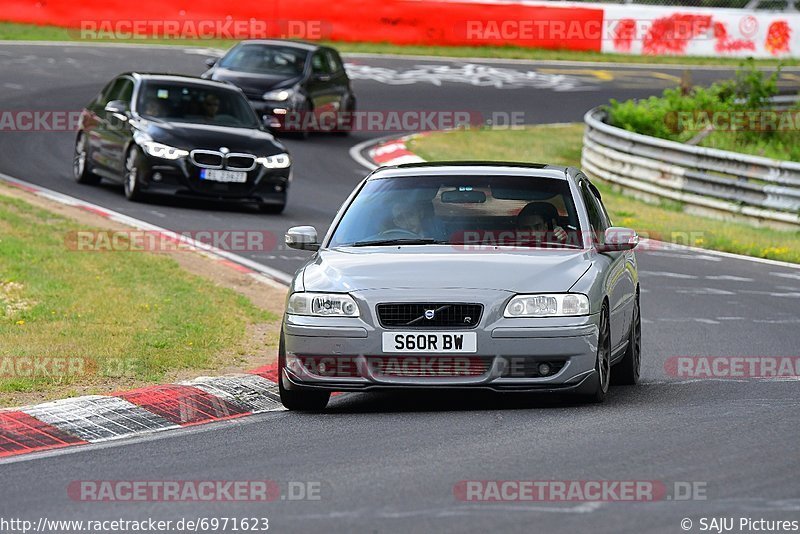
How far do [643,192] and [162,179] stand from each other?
7936mm

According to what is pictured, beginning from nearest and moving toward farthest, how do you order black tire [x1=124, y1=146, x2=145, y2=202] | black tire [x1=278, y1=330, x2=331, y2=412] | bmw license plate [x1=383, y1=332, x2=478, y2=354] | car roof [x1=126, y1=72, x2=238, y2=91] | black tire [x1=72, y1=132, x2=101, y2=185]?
bmw license plate [x1=383, y1=332, x2=478, y2=354], black tire [x1=278, y1=330, x2=331, y2=412], black tire [x1=124, y1=146, x2=145, y2=202], car roof [x1=126, y1=72, x2=238, y2=91], black tire [x1=72, y1=132, x2=101, y2=185]

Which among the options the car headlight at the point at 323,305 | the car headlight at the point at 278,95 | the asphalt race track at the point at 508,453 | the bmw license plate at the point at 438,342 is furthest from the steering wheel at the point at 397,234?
the car headlight at the point at 278,95

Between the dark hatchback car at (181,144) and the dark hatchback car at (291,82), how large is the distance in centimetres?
597

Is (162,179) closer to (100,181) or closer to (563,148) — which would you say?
(100,181)

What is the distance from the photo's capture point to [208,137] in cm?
1998

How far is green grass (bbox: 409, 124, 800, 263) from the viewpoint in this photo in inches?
765

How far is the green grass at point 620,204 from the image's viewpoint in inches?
765

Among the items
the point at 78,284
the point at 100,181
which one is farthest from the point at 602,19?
the point at 78,284

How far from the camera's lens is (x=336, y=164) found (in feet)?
85.3

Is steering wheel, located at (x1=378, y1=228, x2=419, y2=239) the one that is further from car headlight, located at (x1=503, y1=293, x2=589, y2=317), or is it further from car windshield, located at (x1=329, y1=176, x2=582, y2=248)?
car headlight, located at (x1=503, y1=293, x2=589, y2=317)

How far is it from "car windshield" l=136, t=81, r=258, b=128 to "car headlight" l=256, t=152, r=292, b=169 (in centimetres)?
81

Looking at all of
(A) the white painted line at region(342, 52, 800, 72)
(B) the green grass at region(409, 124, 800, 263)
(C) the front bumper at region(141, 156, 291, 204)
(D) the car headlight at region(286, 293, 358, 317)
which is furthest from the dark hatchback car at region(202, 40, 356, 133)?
(D) the car headlight at region(286, 293, 358, 317)

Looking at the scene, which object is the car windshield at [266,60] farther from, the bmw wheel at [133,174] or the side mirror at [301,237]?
the side mirror at [301,237]

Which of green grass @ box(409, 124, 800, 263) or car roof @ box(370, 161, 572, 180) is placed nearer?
car roof @ box(370, 161, 572, 180)
